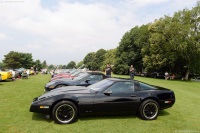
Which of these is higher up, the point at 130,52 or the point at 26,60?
the point at 130,52

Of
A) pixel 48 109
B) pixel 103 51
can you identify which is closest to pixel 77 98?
pixel 48 109

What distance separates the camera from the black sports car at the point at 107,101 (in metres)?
6.06

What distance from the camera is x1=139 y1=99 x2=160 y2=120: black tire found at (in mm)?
6743

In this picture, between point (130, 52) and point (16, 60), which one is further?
point (16, 60)

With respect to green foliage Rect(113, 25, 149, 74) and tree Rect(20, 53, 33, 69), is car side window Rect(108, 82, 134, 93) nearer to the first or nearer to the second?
green foliage Rect(113, 25, 149, 74)

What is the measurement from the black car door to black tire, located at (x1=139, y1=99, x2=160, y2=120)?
0.24m

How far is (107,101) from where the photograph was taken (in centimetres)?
641

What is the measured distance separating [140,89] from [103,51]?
335ft

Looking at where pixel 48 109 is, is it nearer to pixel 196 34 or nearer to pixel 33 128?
pixel 33 128

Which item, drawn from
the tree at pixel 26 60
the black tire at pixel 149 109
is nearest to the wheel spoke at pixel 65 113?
the black tire at pixel 149 109

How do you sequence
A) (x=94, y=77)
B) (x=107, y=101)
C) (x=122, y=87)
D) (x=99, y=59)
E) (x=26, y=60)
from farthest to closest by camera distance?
(x=99, y=59) < (x=26, y=60) < (x=94, y=77) < (x=122, y=87) < (x=107, y=101)

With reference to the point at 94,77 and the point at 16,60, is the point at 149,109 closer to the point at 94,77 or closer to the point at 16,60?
the point at 94,77

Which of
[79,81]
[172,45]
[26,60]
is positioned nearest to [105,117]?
[79,81]

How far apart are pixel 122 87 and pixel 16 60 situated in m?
80.5
